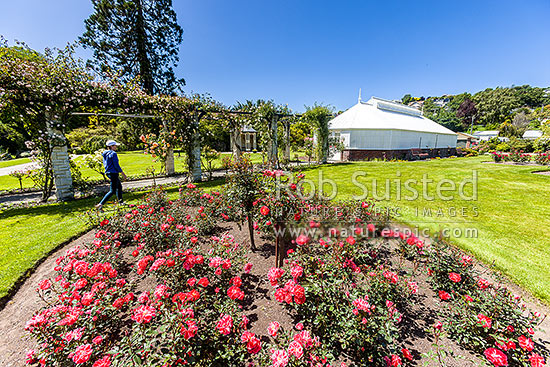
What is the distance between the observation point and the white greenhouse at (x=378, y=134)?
18.3 metres

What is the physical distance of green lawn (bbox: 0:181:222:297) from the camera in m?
3.13

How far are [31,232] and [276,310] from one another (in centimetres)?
569

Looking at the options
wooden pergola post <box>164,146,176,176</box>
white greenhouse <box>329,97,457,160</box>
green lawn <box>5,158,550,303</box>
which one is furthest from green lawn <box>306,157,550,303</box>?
white greenhouse <box>329,97,457,160</box>

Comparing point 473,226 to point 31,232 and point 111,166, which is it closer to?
point 111,166

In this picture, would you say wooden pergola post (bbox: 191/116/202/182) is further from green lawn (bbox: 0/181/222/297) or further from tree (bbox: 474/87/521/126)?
tree (bbox: 474/87/521/126)

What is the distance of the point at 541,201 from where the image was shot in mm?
5859

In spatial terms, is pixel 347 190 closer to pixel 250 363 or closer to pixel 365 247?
pixel 365 247

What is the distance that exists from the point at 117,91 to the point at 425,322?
965cm

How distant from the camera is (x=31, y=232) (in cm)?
425

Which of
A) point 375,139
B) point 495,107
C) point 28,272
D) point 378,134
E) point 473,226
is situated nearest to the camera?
point 28,272

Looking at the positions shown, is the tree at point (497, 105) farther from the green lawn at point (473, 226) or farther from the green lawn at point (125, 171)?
the green lawn at point (125, 171)

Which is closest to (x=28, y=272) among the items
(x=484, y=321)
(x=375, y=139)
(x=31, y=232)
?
(x=31, y=232)

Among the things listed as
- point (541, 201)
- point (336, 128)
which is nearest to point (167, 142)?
point (541, 201)

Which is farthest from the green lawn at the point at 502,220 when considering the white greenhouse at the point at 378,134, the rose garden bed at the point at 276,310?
the white greenhouse at the point at 378,134
